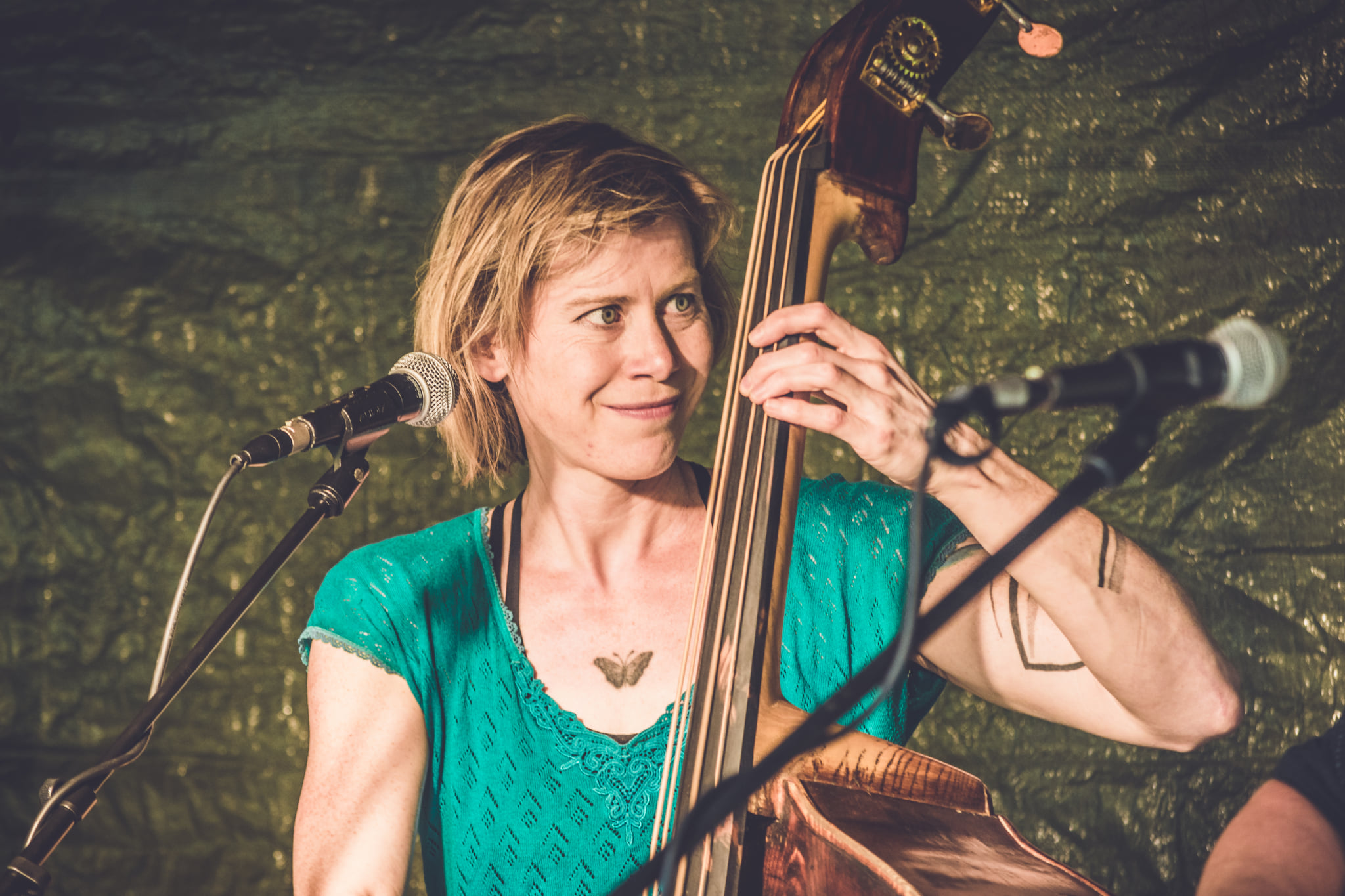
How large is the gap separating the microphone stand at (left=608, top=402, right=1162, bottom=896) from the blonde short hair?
0.71m

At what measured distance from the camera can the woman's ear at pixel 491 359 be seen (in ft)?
4.06

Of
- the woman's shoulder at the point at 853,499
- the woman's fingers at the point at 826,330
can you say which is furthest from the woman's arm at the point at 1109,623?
the woman's shoulder at the point at 853,499

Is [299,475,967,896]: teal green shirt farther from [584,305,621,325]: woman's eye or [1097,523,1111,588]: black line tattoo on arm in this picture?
[584,305,621,325]: woman's eye

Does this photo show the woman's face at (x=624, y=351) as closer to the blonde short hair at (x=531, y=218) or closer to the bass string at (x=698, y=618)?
the blonde short hair at (x=531, y=218)

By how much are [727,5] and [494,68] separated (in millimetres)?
490

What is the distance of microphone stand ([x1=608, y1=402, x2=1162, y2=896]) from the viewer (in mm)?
484

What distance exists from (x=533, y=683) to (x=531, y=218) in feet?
A: 1.87

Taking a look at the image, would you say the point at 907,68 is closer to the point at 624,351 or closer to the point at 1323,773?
the point at 624,351

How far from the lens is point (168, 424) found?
6.54 ft

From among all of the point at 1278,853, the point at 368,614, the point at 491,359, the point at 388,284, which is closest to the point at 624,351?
the point at 491,359

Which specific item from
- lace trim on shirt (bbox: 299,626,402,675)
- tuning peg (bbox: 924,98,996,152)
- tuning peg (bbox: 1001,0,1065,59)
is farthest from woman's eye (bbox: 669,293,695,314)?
lace trim on shirt (bbox: 299,626,402,675)

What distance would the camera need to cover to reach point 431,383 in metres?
0.95

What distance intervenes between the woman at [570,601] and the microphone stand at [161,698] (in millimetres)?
323

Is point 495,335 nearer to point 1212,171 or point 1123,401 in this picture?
point 1123,401
